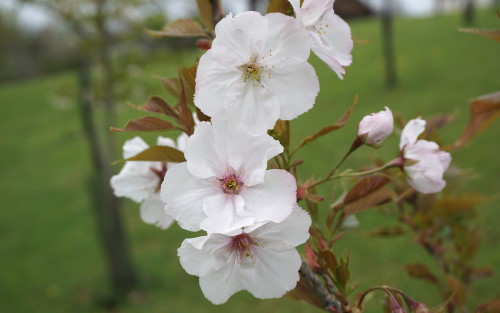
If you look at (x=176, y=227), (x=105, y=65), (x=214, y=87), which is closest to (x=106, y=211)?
(x=176, y=227)

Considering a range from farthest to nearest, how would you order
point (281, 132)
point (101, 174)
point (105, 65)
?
point (105, 65)
point (101, 174)
point (281, 132)

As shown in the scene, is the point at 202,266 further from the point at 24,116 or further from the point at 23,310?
the point at 24,116

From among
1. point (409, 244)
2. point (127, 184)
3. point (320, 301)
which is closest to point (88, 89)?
point (409, 244)

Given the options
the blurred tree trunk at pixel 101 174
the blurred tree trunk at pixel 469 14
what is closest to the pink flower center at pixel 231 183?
the blurred tree trunk at pixel 101 174

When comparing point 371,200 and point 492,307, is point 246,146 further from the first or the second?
point 492,307

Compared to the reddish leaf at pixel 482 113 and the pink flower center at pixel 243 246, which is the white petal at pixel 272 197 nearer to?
the pink flower center at pixel 243 246
